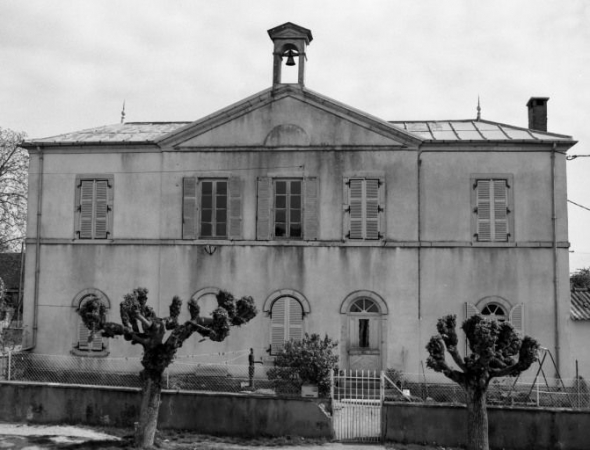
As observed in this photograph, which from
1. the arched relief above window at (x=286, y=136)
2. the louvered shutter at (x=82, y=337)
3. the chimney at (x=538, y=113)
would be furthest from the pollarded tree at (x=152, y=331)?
the chimney at (x=538, y=113)

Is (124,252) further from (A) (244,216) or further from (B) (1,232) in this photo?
(B) (1,232)

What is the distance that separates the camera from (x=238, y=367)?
20.6 metres

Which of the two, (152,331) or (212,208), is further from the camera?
(212,208)

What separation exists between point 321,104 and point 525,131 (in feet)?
21.1

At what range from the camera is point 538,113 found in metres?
23.4

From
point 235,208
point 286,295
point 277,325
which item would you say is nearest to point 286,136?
point 235,208

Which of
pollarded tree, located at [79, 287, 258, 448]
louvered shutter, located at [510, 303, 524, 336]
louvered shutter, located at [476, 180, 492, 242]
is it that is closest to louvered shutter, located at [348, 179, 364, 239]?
louvered shutter, located at [476, 180, 492, 242]

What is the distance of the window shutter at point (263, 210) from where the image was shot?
2097 centimetres

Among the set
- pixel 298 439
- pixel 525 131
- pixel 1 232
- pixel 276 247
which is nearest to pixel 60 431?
pixel 298 439

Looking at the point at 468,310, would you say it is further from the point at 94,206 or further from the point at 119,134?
the point at 119,134

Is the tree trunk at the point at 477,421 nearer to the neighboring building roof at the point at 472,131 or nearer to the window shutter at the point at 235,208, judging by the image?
the neighboring building roof at the point at 472,131

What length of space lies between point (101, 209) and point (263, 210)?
5.17m

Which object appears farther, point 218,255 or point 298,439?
point 218,255

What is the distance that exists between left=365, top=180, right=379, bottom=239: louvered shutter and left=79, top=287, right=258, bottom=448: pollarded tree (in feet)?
24.6
